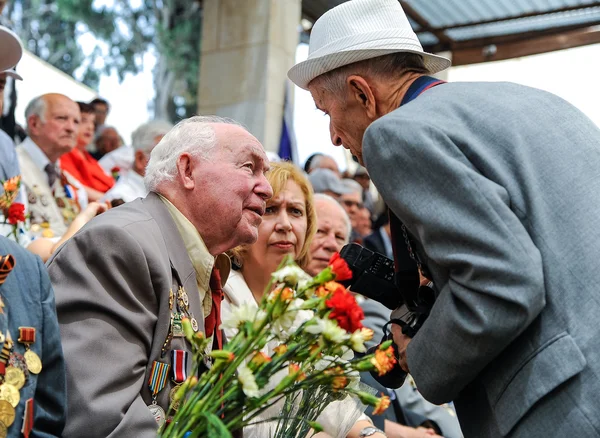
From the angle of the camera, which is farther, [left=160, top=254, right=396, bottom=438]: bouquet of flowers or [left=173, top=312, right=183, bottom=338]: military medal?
[left=173, top=312, right=183, bottom=338]: military medal

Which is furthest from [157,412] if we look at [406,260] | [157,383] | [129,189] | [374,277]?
[129,189]

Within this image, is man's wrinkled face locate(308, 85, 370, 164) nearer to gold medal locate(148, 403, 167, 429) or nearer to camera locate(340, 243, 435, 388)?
camera locate(340, 243, 435, 388)

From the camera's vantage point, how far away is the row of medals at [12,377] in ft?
6.08

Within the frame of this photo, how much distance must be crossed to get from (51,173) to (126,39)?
11.1m

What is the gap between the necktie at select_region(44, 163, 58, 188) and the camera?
19.1 ft

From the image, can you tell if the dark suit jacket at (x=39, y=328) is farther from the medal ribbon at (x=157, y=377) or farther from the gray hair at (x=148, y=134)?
the gray hair at (x=148, y=134)

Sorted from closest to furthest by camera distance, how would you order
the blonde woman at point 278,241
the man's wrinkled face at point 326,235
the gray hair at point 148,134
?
the blonde woman at point 278,241
the man's wrinkled face at point 326,235
the gray hair at point 148,134

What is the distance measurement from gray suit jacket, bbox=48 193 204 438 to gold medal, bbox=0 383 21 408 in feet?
1.28

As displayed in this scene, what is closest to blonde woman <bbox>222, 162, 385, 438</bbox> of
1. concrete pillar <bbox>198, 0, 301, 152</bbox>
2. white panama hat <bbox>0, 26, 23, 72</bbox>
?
white panama hat <bbox>0, 26, 23, 72</bbox>

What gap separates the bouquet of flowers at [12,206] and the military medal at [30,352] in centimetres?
195

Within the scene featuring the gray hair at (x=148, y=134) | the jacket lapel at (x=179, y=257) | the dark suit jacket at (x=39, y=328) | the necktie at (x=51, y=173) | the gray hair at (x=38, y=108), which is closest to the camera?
the dark suit jacket at (x=39, y=328)

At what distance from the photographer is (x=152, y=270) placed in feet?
8.43

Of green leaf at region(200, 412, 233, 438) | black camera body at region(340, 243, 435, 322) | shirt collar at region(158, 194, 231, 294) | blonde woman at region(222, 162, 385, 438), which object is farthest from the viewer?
blonde woman at region(222, 162, 385, 438)

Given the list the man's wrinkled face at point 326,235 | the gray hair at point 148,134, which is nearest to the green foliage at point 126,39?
the gray hair at point 148,134
